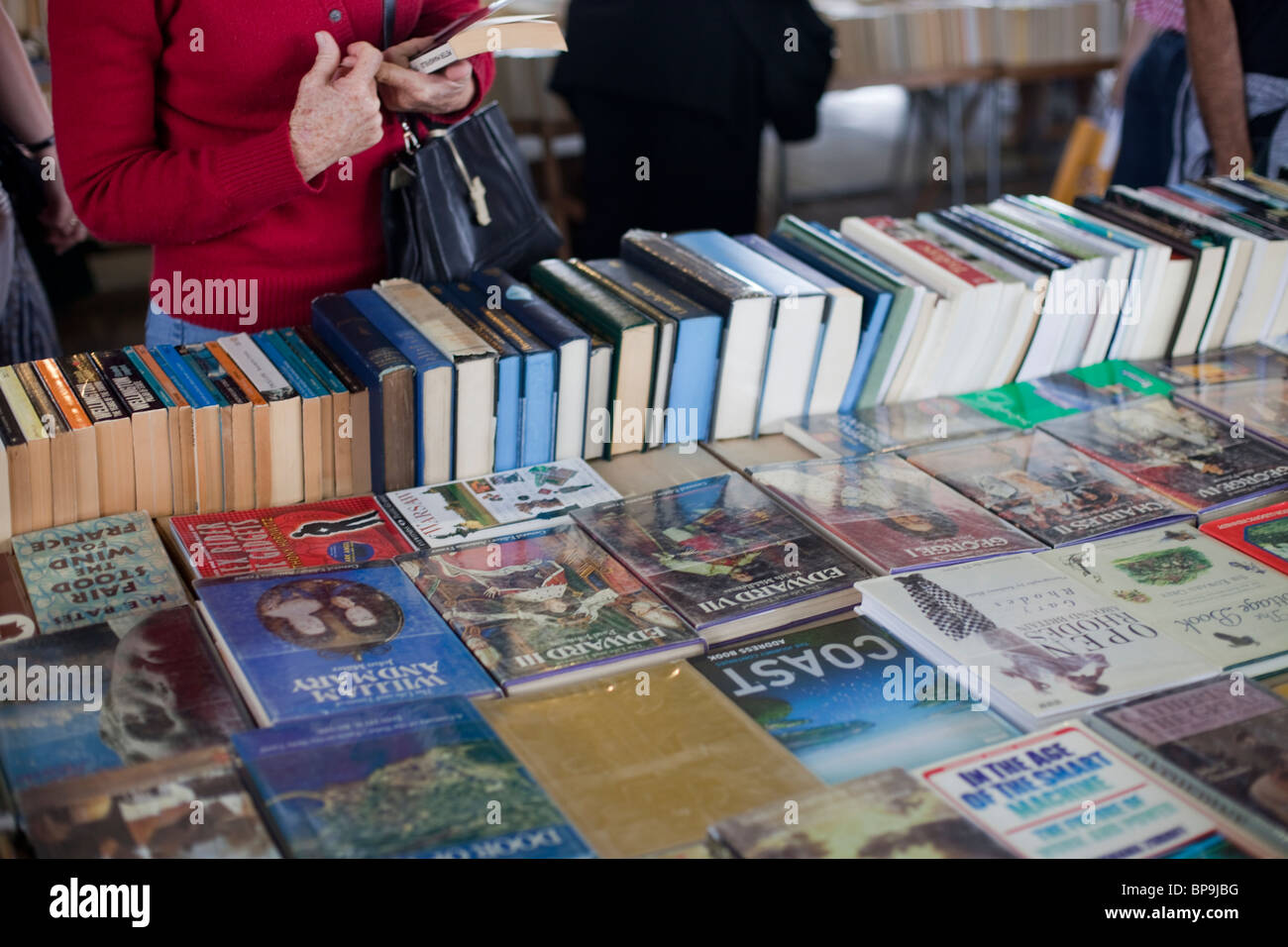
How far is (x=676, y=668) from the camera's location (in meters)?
1.40

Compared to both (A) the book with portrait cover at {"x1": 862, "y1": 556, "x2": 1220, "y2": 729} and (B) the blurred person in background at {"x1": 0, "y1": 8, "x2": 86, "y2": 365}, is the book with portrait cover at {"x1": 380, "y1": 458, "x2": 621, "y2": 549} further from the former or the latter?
(B) the blurred person in background at {"x1": 0, "y1": 8, "x2": 86, "y2": 365}

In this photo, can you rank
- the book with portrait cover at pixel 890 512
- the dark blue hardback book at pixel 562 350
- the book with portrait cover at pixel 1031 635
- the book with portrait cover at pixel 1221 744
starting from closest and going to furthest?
the book with portrait cover at pixel 1221 744 < the book with portrait cover at pixel 1031 635 < the book with portrait cover at pixel 890 512 < the dark blue hardback book at pixel 562 350

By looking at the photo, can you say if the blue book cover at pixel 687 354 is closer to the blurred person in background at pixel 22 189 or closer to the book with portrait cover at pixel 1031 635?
the book with portrait cover at pixel 1031 635

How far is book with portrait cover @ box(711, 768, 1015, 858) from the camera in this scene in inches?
A: 44.4

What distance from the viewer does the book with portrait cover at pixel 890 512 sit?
→ 1.60 metres

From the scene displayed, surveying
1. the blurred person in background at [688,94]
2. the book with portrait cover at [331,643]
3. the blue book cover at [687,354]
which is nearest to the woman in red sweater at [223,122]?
the blue book cover at [687,354]

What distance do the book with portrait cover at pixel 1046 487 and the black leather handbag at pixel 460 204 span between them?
0.74 metres

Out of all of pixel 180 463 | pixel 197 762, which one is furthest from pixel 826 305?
pixel 197 762

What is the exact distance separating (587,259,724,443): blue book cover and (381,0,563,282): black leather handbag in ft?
0.61

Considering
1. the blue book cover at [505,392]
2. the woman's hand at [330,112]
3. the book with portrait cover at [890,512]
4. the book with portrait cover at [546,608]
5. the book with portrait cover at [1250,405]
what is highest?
the woman's hand at [330,112]

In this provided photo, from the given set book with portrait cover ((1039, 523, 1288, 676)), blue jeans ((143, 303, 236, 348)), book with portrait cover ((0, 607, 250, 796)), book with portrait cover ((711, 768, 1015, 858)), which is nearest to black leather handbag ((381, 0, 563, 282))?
blue jeans ((143, 303, 236, 348))

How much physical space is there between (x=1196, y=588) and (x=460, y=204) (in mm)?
1204
